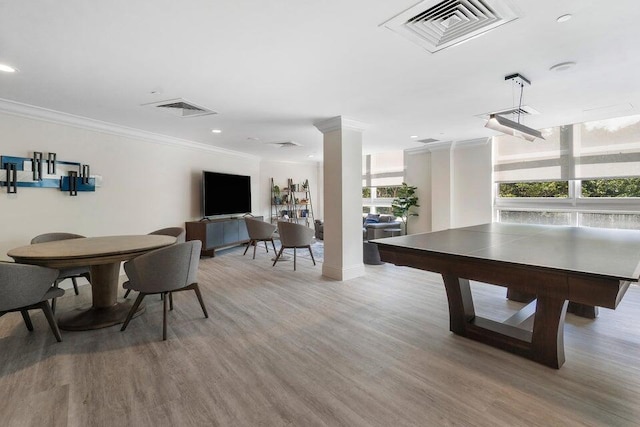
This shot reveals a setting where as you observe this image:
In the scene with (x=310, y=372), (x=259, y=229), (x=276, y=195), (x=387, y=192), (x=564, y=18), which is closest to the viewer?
(x=564, y=18)

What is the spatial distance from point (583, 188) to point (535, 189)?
0.68 meters

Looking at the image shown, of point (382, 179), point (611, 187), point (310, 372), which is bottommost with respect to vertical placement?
point (310, 372)

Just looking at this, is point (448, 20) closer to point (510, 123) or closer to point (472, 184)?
point (510, 123)

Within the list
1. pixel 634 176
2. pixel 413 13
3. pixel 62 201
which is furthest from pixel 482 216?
pixel 62 201

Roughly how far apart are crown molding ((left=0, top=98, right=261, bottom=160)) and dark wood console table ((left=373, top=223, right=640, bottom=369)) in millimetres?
4502

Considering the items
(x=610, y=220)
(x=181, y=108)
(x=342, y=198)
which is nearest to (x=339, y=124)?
(x=342, y=198)

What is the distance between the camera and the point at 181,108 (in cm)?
391

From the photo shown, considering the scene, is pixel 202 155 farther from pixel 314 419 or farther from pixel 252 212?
pixel 314 419

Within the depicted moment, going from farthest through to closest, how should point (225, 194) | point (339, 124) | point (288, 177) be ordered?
point (288, 177)
point (225, 194)
point (339, 124)

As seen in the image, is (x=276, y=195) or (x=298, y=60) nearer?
(x=298, y=60)

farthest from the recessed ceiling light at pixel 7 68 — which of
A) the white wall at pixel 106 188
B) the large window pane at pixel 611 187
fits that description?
the large window pane at pixel 611 187

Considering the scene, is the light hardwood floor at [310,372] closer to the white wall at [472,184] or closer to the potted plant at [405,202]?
the white wall at [472,184]

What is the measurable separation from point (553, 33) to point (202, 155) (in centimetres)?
597

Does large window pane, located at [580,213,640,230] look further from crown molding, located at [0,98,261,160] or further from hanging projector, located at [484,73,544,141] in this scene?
crown molding, located at [0,98,261,160]
